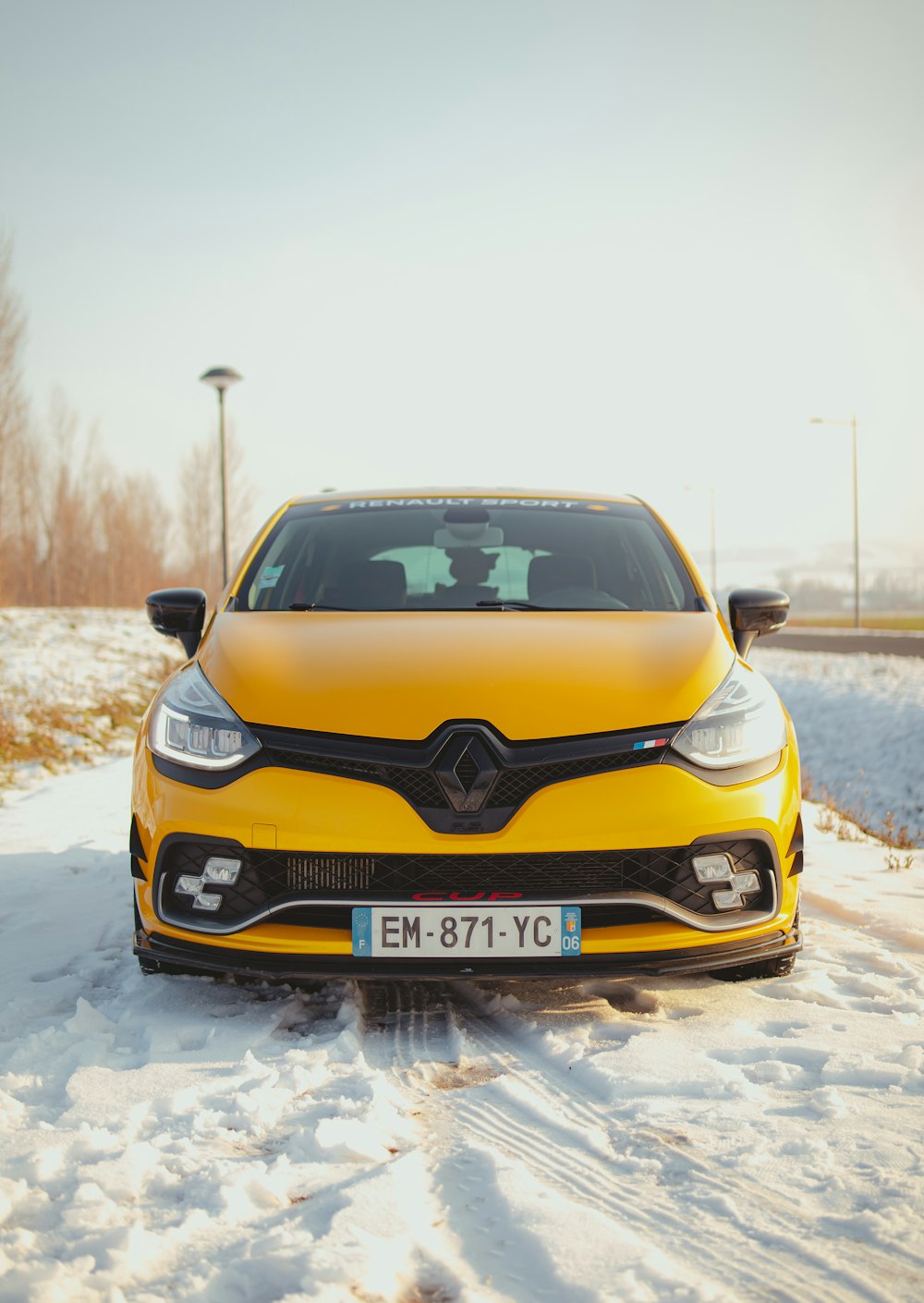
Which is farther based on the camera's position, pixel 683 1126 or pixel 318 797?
pixel 318 797

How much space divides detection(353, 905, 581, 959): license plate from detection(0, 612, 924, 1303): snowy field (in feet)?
0.96

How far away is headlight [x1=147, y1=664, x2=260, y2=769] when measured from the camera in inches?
121

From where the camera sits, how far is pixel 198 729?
3178 millimetres

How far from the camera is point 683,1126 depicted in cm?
248

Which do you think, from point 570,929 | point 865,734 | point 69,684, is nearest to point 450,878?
point 570,929

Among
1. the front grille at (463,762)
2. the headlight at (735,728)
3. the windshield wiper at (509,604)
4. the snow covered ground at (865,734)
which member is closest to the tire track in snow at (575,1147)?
the front grille at (463,762)

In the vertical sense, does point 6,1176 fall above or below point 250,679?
below

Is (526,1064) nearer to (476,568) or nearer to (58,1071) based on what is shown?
(58,1071)

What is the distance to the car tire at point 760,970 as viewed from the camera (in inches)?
131

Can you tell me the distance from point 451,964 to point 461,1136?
1.67 ft

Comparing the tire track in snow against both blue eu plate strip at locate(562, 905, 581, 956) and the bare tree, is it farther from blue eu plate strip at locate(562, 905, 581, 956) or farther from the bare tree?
the bare tree

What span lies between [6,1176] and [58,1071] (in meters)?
0.58

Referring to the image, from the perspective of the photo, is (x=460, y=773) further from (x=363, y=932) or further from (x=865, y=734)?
(x=865, y=734)

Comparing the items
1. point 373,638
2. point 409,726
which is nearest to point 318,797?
point 409,726
